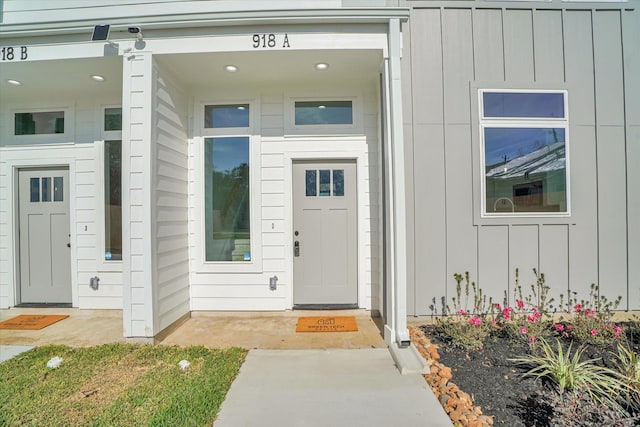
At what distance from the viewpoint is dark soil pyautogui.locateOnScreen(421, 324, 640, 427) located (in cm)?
187

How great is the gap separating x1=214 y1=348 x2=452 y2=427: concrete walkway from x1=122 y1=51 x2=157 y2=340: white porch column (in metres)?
1.30

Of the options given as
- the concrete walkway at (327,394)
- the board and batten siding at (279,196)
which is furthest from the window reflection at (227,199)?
the concrete walkway at (327,394)

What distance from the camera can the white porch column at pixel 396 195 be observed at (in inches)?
114

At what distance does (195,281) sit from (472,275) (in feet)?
11.3

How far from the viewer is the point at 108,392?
90.4 inches

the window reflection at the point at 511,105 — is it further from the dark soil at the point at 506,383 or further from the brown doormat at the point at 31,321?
the brown doormat at the point at 31,321

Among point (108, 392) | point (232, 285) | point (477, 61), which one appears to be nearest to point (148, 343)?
point (108, 392)

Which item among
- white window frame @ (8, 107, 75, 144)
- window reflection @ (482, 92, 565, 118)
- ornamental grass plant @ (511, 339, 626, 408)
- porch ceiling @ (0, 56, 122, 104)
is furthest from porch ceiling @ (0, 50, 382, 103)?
ornamental grass plant @ (511, 339, 626, 408)

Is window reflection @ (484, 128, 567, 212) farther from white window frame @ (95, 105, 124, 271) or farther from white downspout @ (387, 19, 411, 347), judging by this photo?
white window frame @ (95, 105, 124, 271)

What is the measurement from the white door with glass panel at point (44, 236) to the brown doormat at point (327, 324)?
3.37 m

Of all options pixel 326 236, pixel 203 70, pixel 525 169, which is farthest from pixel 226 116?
pixel 525 169

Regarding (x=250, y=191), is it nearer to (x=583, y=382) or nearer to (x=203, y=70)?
(x=203, y=70)

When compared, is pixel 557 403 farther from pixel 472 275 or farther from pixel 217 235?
pixel 217 235

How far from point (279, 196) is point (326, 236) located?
81 cm
